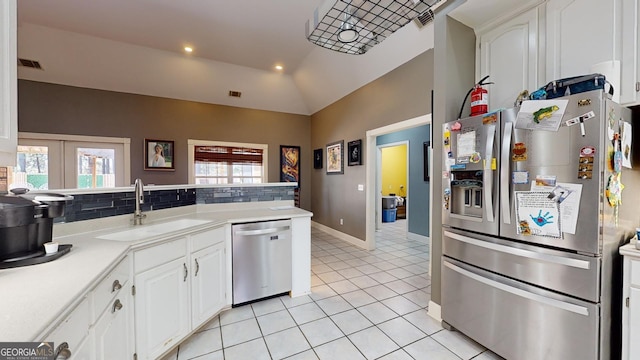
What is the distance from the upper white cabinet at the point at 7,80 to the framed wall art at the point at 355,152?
3947mm

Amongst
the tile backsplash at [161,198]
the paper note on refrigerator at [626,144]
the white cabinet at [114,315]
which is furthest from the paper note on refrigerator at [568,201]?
the tile backsplash at [161,198]

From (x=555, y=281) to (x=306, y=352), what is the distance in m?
1.64

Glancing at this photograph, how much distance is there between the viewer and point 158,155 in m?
4.90

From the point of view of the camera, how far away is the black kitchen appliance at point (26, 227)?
101 cm

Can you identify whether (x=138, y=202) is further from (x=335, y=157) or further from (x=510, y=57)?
(x=335, y=157)

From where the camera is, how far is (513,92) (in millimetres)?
1938

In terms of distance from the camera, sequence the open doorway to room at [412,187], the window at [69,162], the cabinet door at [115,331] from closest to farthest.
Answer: the cabinet door at [115,331] < the window at [69,162] < the open doorway to room at [412,187]

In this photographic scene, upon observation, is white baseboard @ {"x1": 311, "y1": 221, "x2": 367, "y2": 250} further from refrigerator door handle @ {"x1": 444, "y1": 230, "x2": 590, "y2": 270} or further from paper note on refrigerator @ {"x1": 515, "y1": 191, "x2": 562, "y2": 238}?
paper note on refrigerator @ {"x1": 515, "y1": 191, "x2": 562, "y2": 238}

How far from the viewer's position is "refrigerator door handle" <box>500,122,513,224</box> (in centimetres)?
157

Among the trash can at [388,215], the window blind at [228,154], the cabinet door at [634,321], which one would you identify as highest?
the window blind at [228,154]

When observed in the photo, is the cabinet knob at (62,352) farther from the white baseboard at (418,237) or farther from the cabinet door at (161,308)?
the white baseboard at (418,237)

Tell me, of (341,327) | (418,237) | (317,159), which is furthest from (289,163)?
(341,327)

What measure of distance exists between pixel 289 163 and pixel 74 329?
5.42 meters

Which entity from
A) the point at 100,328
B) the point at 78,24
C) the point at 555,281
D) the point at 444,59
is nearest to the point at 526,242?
the point at 555,281
